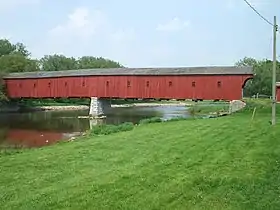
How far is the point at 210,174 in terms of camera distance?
7426mm

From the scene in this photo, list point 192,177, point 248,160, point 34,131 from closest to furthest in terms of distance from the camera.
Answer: point 192,177 → point 248,160 → point 34,131

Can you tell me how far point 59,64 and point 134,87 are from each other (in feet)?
134

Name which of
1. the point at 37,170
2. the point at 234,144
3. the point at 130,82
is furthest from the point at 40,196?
the point at 130,82

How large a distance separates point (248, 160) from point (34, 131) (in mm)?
22002

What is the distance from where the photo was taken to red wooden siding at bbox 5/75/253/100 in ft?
112

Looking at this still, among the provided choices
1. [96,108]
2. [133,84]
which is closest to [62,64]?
[96,108]

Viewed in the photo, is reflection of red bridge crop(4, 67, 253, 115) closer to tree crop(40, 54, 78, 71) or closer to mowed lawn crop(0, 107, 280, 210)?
mowed lawn crop(0, 107, 280, 210)

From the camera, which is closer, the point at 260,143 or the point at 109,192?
the point at 109,192

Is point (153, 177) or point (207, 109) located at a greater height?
point (153, 177)

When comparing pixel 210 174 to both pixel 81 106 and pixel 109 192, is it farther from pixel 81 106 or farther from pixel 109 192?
pixel 81 106

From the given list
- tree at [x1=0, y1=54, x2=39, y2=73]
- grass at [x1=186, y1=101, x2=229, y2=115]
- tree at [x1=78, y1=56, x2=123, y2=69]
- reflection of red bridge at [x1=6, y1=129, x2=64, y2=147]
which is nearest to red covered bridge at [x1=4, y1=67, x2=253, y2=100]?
tree at [x1=0, y1=54, x2=39, y2=73]

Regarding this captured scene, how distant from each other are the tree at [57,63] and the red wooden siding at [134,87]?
1127 inches

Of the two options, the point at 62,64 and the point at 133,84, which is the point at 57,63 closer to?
the point at 62,64

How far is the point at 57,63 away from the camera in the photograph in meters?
76.9
